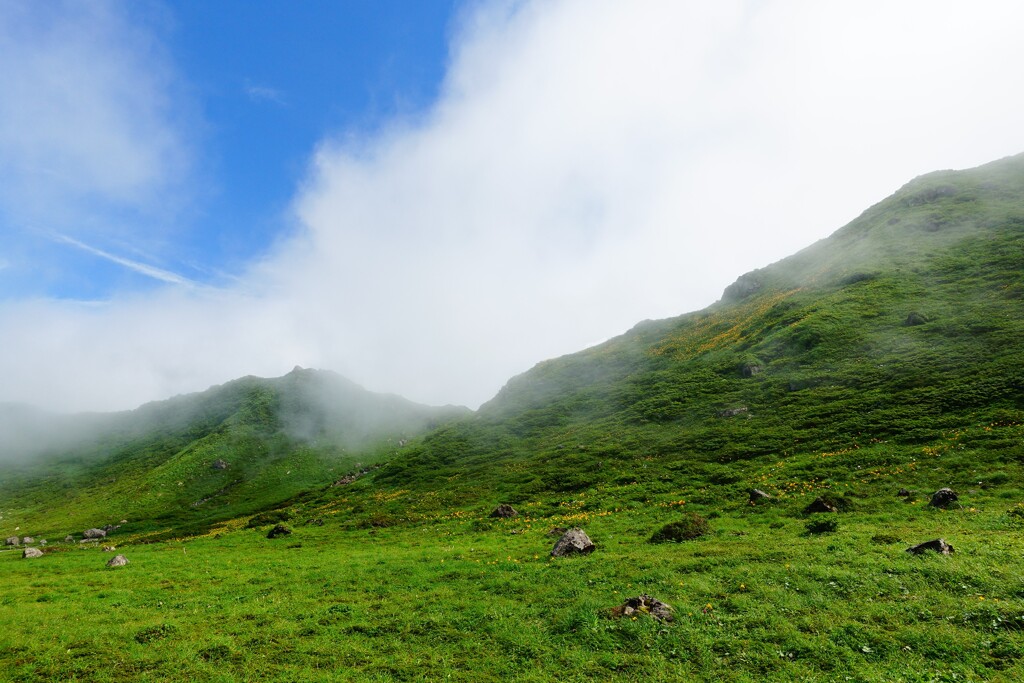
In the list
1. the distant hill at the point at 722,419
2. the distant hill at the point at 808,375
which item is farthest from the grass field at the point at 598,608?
the distant hill at the point at 808,375

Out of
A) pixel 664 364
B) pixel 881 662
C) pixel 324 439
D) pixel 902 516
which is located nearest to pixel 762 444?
pixel 902 516

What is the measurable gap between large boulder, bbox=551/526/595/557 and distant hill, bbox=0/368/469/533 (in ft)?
272

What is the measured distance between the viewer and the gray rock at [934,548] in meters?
20.9

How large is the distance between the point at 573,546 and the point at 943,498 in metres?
26.3

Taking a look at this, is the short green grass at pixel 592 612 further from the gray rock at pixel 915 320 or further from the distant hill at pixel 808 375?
the gray rock at pixel 915 320

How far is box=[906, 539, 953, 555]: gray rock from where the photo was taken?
822 inches

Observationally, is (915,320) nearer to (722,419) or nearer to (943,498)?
(722,419)

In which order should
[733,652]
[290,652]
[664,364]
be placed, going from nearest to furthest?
[733,652]
[290,652]
[664,364]

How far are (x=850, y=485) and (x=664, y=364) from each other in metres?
66.7

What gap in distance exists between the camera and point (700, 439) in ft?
202

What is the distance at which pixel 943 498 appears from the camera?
30.4 m

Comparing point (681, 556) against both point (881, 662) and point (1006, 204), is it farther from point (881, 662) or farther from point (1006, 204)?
point (1006, 204)

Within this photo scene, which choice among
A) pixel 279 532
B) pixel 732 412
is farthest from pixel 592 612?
pixel 732 412

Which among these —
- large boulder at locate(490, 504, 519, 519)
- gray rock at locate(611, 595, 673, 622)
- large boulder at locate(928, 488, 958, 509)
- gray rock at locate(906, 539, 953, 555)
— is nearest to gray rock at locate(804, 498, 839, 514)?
large boulder at locate(928, 488, 958, 509)
